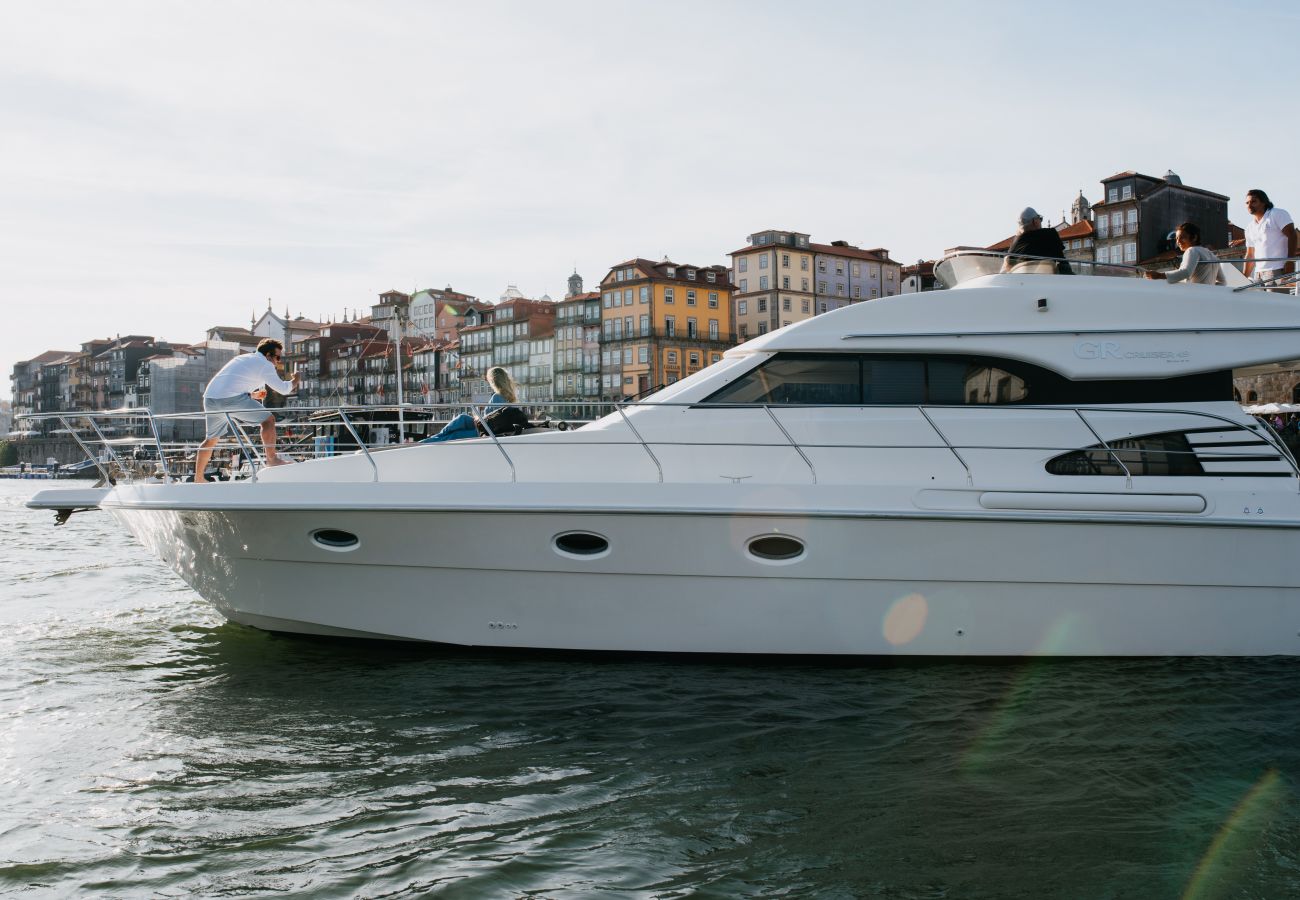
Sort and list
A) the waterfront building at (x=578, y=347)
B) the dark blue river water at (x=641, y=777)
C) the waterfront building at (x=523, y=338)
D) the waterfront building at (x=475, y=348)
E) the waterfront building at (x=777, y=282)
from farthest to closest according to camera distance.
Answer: the waterfront building at (x=475, y=348) → the waterfront building at (x=523, y=338) → the waterfront building at (x=578, y=347) → the waterfront building at (x=777, y=282) → the dark blue river water at (x=641, y=777)

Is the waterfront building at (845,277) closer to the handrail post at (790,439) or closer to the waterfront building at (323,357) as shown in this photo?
the waterfront building at (323,357)

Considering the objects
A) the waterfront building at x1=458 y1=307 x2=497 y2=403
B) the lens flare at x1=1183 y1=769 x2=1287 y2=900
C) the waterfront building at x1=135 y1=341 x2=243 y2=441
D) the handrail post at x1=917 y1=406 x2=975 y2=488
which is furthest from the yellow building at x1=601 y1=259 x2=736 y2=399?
the lens flare at x1=1183 y1=769 x2=1287 y2=900

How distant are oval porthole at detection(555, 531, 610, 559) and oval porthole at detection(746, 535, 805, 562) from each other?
2.79 feet

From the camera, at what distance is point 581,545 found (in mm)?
5746

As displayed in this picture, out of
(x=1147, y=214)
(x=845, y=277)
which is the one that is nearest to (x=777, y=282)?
(x=845, y=277)

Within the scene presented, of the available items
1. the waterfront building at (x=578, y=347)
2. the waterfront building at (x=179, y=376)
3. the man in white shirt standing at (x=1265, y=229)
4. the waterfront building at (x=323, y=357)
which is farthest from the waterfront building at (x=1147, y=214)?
the waterfront building at (x=179, y=376)

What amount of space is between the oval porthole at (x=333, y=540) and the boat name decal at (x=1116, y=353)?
458 centimetres

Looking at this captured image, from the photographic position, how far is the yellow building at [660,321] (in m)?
71.3

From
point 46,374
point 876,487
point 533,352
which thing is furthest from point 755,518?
point 46,374

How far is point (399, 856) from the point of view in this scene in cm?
373

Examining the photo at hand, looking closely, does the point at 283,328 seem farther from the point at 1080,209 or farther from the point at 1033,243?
the point at 1033,243

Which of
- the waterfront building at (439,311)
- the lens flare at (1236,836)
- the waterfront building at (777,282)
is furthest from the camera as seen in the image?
the waterfront building at (439,311)

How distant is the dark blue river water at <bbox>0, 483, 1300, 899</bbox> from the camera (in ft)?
11.9

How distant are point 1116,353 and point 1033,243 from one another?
1.05 m
